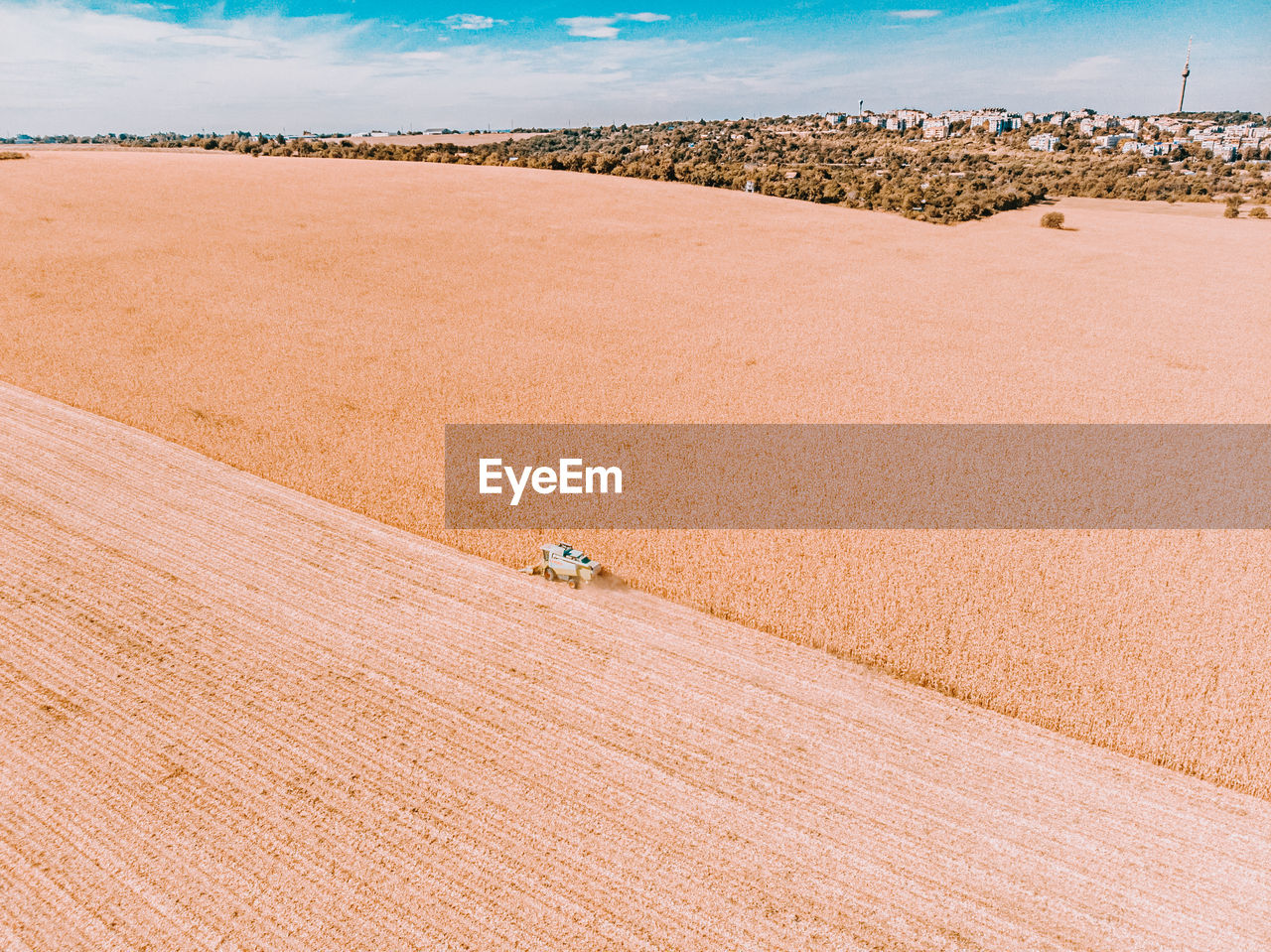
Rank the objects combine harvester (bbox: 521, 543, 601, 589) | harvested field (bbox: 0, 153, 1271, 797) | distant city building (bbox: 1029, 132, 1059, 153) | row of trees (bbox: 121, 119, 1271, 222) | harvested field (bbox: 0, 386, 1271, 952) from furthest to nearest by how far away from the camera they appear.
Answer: distant city building (bbox: 1029, 132, 1059, 153), row of trees (bbox: 121, 119, 1271, 222), combine harvester (bbox: 521, 543, 601, 589), harvested field (bbox: 0, 153, 1271, 797), harvested field (bbox: 0, 386, 1271, 952)

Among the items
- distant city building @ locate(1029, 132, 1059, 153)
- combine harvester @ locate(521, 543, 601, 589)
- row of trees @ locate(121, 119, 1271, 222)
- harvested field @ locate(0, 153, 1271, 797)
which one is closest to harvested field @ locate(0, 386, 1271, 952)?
combine harvester @ locate(521, 543, 601, 589)

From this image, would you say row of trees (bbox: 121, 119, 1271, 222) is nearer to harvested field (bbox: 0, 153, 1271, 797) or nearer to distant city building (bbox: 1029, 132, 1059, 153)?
distant city building (bbox: 1029, 132, 1059, 153)

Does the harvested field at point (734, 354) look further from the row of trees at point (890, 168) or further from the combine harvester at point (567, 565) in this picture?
the row of trees at point (890, 168)

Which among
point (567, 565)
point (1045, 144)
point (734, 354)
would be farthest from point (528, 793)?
point (1045, 144)

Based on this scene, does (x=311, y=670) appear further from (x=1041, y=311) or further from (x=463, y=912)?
(x=1041, y=311)

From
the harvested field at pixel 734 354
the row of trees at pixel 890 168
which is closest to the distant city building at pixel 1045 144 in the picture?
the row of trees at pixel 890 168

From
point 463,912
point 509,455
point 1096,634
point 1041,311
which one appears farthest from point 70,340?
point 1041,311
